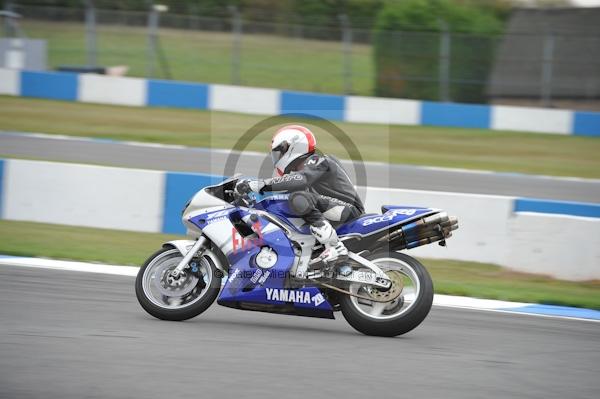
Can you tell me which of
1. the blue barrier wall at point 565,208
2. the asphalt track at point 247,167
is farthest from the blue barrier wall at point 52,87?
the blue barrier wall at point 565,208

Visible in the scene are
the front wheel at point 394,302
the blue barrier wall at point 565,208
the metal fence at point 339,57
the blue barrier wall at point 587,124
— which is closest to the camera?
the front wheel at point 394,302

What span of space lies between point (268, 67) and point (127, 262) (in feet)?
47.9

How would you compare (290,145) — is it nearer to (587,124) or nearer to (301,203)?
(301,203)

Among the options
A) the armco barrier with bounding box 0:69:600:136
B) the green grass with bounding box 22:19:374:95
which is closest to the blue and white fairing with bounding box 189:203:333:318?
the armco barrier with bounding box 0:69:600:136

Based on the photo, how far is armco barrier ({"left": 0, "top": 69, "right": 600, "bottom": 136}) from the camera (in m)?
20.8

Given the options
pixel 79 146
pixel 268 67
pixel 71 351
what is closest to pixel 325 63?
pixel 268 67

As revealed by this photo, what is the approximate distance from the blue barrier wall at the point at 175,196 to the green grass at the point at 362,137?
7236 millimetres

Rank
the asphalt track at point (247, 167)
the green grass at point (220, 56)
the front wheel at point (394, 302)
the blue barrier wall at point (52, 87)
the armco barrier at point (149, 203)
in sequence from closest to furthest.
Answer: the front wheel at point (394, 302) → the armco barrier at point (149, 203) → the asphalt track at point (247, 167) → the blue barrier wall at point (52, 87) → the green grass at point (220, 56)

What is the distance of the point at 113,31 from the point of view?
80.3 ft

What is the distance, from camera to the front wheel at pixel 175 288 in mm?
6645

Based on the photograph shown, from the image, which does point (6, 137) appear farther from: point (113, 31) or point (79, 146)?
point (113, 31)

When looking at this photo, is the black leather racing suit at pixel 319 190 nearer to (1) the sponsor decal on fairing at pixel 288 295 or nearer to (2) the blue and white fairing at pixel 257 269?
(2) the blue and white fairing at pixel 257 269

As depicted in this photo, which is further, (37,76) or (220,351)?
(37,76)

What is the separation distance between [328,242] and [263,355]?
1.17 metres
